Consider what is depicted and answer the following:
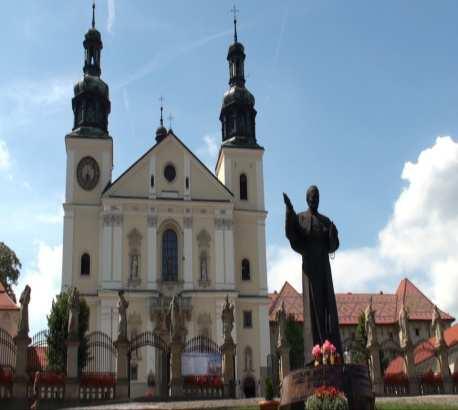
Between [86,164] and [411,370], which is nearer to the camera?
[411,370]

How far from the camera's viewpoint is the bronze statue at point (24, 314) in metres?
22.6

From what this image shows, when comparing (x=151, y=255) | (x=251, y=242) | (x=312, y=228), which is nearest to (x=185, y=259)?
(x=151, y=255)

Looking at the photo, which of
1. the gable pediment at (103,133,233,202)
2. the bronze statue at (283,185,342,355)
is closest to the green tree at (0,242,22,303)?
the gable pediment at (103,133,233,202)

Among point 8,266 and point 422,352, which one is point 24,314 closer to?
point 422,352

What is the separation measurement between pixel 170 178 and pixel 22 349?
23.7 meters

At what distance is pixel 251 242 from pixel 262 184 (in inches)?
171

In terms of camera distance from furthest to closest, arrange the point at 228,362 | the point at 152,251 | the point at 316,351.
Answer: the point at 152,251 → the point at 228,362 → the point at 316,351

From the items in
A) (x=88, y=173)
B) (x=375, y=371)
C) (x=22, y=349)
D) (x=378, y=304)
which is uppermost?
(x=88, y=173)

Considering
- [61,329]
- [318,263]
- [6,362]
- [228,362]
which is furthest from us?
[61,329]

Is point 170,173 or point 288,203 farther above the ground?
point 170,173

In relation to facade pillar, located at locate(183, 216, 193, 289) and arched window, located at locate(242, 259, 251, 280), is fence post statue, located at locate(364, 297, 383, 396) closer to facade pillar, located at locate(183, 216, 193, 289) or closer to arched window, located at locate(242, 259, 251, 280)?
facade pillar, located at locate(183, 216, 193, 289)

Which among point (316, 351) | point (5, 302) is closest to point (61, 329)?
point (5, 302)

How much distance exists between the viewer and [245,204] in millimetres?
46781

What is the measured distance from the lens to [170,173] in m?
45.2
